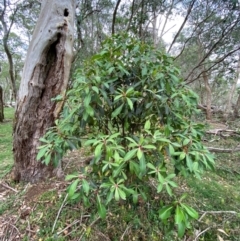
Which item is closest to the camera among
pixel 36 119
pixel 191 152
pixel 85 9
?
pixel 191 152

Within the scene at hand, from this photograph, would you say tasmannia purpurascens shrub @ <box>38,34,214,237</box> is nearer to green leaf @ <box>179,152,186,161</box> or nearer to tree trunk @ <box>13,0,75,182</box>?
green leaf @ <box>179,152,186,161</box>

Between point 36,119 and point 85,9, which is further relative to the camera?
point 85,9

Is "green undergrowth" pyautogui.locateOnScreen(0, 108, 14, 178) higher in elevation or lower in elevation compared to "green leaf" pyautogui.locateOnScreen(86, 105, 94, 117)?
lower

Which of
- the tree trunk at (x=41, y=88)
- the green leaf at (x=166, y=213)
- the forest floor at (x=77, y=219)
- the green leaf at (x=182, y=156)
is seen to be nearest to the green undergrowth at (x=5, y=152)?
the forest floor at (x=77, y=219)

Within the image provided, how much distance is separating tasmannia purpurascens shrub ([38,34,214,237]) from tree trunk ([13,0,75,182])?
76cm

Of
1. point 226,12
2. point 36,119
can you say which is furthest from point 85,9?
point 36,119

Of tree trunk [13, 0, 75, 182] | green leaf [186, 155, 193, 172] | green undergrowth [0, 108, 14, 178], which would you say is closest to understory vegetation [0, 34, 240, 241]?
green leaf [186, 155, 193, 172]

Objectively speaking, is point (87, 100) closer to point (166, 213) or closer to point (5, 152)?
point (166, 213)

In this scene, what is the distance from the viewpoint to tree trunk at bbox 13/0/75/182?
6.88 feet

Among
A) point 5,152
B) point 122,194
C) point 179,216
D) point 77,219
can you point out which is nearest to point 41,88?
point 77,219

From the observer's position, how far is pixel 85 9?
620 centimetres

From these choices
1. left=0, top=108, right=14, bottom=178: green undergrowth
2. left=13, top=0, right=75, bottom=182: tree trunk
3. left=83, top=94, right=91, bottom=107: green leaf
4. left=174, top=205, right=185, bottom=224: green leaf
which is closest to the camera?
left=174, top=205, right=185, bottom=224: green leaf

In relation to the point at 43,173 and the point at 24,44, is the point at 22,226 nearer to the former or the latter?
the point at 43,173

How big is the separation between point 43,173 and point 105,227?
0.94 metres
